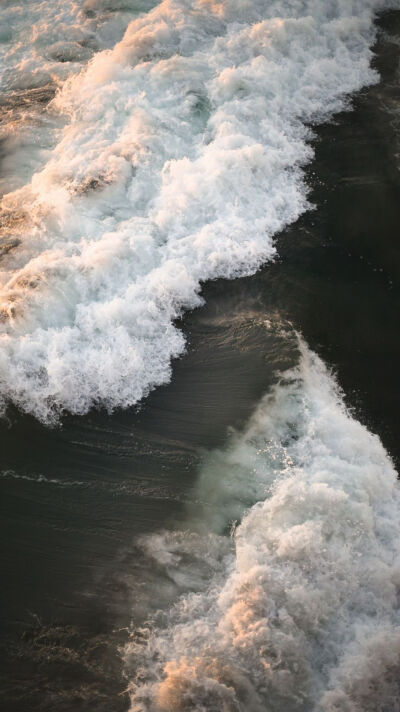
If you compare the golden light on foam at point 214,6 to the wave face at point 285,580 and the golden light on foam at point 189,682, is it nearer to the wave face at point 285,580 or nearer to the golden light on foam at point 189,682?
the wave face at point 285,580

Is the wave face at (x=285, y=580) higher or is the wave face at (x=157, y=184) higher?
the wave face at (x=157, y=184)

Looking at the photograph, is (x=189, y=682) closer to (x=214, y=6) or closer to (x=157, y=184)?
(x=157, y=184)

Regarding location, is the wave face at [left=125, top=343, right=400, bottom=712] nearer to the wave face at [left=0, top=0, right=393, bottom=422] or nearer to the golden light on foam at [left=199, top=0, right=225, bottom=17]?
the wave face at [left=0, top=0, right=393, bottom=422]

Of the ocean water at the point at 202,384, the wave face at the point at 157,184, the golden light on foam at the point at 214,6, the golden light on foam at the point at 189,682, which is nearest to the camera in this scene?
the golden light on foam at the point at 189,682

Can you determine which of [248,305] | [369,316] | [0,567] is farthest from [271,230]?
[0,567]

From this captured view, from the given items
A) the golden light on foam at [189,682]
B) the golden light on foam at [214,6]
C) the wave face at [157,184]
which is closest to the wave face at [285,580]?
the golden light on foam at [189,682]

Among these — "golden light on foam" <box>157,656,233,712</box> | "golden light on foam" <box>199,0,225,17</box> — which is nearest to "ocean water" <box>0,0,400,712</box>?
"golden light on foam" <box>157,656,233,712</box>

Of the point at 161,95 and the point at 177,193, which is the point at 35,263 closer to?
the point at 177,193
